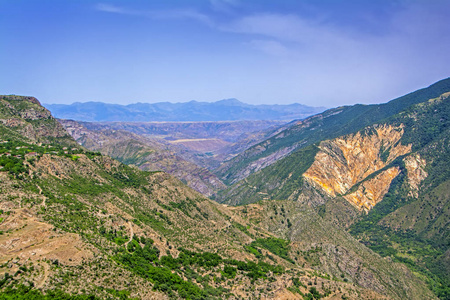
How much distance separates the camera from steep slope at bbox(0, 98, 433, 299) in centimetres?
5906

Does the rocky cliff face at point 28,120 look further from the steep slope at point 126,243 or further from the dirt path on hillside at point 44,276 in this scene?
the dirt path on hillside at point 44,276

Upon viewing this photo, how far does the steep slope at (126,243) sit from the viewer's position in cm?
5906

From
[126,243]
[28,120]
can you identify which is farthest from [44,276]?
[28,120]

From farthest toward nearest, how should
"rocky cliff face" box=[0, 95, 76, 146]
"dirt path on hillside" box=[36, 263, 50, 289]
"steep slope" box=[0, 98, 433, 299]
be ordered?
"rocky cliff face" box=[0, 95, 76, 146] < "steep slope" box=[0, 98, 433, 299] < "dirt path on hillside" box=[36, 263, 50, 289]

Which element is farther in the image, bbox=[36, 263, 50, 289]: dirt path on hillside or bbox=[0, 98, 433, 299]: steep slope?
Answer: bbox=[0, 98, 433, 299]: steep slope

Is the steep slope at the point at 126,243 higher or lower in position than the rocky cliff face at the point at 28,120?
lower

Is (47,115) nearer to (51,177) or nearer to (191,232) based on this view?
(51,177)

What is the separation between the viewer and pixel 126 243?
79188mm

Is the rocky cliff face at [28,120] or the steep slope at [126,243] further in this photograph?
the rocky cliff face at [28,120]

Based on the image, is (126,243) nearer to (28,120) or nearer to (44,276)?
(44,276)

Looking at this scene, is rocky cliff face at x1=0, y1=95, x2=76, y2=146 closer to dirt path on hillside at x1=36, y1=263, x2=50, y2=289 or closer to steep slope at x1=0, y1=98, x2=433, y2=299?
steep slope at x1=0, y1=98, x2=433, y2=299

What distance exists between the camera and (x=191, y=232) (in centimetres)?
10494

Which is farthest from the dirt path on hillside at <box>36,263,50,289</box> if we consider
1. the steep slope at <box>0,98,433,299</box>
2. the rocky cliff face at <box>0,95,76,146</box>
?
the rocky cliff face at <box>0,95,76,146</box>

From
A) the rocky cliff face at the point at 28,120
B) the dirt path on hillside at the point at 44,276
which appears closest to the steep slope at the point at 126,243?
the dirt path on hillside at the point at 44,276
